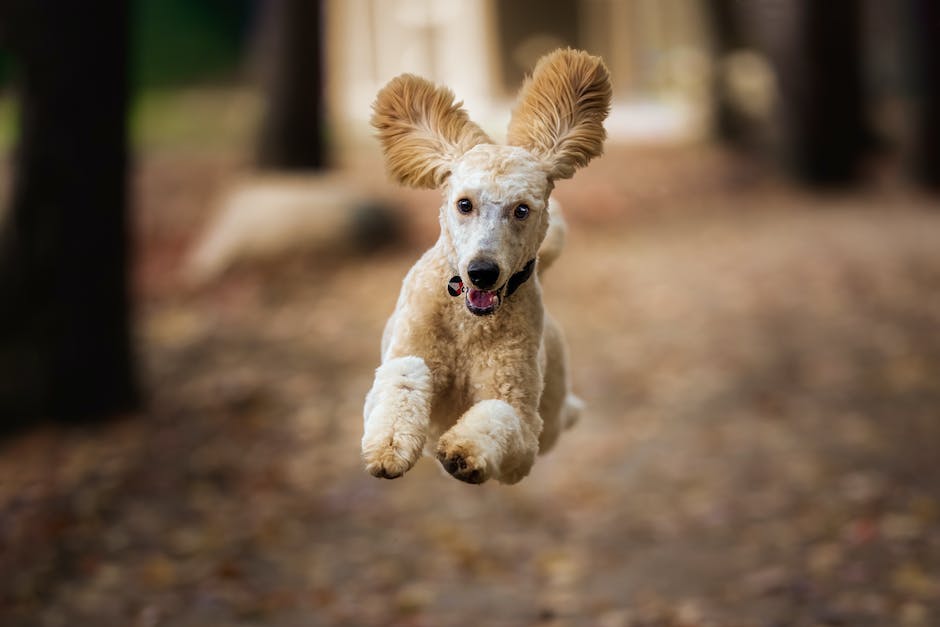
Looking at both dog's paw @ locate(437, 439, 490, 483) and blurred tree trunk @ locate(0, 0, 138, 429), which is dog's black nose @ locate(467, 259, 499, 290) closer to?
dog's paw @ locate(437, 439, 490, 483)

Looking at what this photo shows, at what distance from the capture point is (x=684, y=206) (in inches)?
785

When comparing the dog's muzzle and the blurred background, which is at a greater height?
the blurred background

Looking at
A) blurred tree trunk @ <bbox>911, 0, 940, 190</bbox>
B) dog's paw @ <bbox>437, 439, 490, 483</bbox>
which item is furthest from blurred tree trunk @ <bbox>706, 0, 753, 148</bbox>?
dog's paw @ <bbox>437, 439, 490, 483</bbox>

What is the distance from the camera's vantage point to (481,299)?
6.67ft

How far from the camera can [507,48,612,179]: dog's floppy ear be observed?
2.08 m

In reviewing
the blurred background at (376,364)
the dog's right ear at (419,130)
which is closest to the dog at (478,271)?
the dog's right ear at (419,130)

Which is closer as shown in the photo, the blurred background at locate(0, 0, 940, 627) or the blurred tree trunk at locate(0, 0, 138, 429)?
the blurred background at locate(0, 0, 940, 627)

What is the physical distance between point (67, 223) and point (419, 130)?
887 cm

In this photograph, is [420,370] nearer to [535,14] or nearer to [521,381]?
[521,381]

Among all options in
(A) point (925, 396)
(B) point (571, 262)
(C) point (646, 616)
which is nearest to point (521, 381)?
(C) point (646, 616)

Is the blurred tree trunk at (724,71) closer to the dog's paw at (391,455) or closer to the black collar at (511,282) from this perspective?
the black collar at (511,282)

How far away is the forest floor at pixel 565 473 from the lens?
351 inches

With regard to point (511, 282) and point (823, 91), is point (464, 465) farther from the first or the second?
point (823, 91)

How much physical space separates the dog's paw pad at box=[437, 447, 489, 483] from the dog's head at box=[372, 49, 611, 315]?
0.27m
